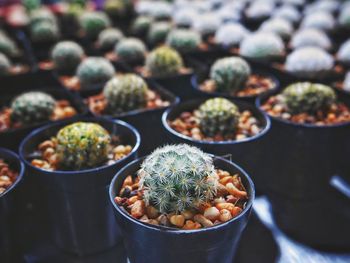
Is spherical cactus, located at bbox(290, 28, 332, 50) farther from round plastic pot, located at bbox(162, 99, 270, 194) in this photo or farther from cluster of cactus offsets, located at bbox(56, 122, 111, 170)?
cluster of cactus offsets, located at bbox(56, 122, 111, 170)

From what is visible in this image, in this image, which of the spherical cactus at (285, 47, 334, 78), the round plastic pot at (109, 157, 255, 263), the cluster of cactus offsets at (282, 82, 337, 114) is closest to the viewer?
the round plastic pot at (109, 157, 255, 263)

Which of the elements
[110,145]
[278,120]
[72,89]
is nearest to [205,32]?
[72,89]

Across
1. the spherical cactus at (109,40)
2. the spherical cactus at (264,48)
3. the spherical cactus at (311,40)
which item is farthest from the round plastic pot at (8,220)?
the spherical cactus at (311,40)

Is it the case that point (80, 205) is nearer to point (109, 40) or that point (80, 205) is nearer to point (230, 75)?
point (230, 75)

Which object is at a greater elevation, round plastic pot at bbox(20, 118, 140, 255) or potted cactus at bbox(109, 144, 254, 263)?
potted cactus at bbox(109, 144, 254, 263)

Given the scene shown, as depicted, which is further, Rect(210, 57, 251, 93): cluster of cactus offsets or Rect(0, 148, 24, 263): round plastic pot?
Rect(210, 57, 251, 93): cluster of cactus offsets

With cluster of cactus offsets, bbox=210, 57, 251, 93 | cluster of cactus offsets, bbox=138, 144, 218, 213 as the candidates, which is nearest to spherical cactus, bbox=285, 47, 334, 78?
cluster of cactus offsets, bbox=210, 57, 251, 93
